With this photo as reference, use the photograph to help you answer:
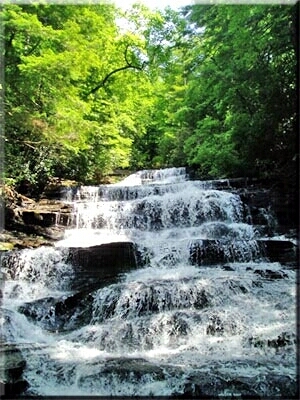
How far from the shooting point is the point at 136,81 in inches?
545

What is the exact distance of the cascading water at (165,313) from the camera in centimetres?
393

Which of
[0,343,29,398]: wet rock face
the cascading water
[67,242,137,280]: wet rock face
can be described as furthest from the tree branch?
[0,343,29,398]: wet rock face

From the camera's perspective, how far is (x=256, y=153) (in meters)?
9.87

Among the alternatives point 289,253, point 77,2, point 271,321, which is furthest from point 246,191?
point 77,2

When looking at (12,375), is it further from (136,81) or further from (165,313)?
(136,81)

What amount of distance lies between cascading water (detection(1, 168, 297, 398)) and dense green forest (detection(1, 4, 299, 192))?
76.8 inches

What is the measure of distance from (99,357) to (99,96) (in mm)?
9782

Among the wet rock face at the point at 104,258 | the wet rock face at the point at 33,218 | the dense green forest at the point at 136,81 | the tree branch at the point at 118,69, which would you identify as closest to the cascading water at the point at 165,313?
the wet rock face at the point at 104,258

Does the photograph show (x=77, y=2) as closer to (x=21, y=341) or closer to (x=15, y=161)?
(x=15, y=161)

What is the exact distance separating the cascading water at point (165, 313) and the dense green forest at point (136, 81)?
1951 mm

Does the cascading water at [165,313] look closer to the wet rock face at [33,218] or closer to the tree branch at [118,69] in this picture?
the wet rock face at [33,218]

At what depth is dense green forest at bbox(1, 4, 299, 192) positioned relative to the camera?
7344mm

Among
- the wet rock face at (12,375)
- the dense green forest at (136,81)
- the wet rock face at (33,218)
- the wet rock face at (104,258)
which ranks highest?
the dense green forest at (136,81)

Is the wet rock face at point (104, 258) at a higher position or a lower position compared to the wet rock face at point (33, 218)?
lower
